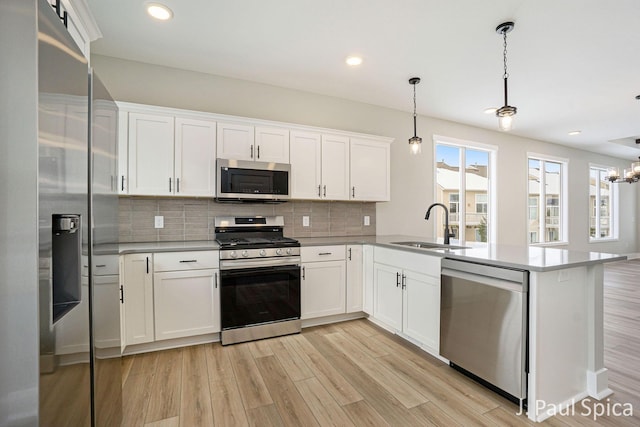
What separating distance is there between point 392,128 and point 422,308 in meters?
2.69

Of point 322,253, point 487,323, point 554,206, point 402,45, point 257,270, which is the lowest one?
point 487,323

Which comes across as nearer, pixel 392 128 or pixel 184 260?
pixel 184 260

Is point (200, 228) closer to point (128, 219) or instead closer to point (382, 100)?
point (128, 219)

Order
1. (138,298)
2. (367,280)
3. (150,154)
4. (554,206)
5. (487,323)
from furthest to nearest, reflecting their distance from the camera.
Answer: (554,206), (367,280), (150,154), (138,298), (487,323)

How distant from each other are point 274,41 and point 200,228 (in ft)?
6.36

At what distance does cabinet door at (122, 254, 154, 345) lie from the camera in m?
2.42

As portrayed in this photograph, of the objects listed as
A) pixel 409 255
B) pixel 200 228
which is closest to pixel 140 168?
pixel 200 228

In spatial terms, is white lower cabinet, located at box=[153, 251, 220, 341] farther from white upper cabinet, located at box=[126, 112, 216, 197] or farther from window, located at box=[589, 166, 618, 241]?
window, located at box=[589, 166, 618, 241]

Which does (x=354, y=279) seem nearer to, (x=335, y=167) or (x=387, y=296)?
(x=387, y=296)

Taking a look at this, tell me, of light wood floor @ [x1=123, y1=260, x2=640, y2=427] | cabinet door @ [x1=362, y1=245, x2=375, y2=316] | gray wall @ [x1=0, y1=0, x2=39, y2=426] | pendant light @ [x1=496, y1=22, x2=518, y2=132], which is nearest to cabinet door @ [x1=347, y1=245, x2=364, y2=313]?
cabinet door @ [x1=362, y1=245, x2=375, y2=316]

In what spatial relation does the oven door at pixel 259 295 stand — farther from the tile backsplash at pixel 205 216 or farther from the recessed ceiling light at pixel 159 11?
the recessed ceiling light at pixel 159 11

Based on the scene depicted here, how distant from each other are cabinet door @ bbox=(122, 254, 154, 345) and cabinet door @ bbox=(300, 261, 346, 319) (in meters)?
1.36

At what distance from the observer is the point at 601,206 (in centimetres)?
738

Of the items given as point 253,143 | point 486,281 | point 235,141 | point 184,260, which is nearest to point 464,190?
point 486,281
